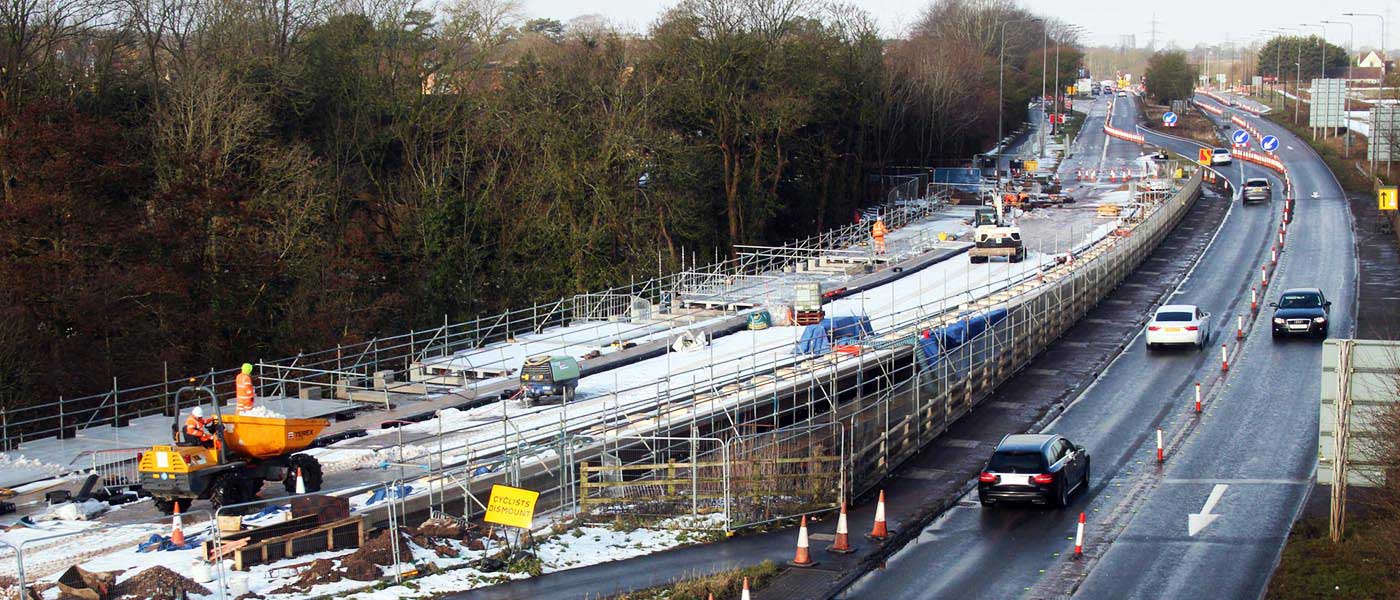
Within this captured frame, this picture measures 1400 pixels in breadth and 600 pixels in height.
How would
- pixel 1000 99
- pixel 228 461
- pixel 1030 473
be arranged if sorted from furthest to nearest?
pixel 1000 99 < pixel 1030 473 < pixel 228 461

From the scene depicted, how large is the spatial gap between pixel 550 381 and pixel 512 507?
12025 millimetres

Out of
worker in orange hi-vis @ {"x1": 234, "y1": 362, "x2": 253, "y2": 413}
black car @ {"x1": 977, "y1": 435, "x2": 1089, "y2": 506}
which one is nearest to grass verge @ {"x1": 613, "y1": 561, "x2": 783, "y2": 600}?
black car @ {"x1": 977, "y1": 435, "x2": 1089, "y2": 506}

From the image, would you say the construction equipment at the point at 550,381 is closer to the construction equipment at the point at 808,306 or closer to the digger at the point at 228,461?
the digger at the point at 228,461

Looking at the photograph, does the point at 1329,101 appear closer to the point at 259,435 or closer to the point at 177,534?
the point at 259,435

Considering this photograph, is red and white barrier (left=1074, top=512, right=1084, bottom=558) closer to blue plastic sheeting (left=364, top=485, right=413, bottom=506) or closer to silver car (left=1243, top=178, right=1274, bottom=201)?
blue plastic sheeting (left=364, top=485, right=413, bottom=506)

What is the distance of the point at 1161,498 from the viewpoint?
87.8 feet

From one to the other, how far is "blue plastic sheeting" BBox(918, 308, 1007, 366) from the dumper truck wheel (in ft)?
52.4

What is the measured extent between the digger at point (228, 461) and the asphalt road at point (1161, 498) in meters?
10.8

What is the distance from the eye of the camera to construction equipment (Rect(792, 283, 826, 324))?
4288 cm

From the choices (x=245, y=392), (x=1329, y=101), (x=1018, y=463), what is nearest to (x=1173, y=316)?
(x=1018, y=463)

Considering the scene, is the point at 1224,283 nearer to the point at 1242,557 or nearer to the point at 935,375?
the point at 935,375

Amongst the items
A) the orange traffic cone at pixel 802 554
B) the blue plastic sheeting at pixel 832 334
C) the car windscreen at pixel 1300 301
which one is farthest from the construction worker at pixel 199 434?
the car windscreen at pixel 1300 301

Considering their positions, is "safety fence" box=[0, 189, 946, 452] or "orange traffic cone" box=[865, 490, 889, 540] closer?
"orange traffic cone" box=[865, 490, 889, 540]

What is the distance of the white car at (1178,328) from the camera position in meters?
42.0
